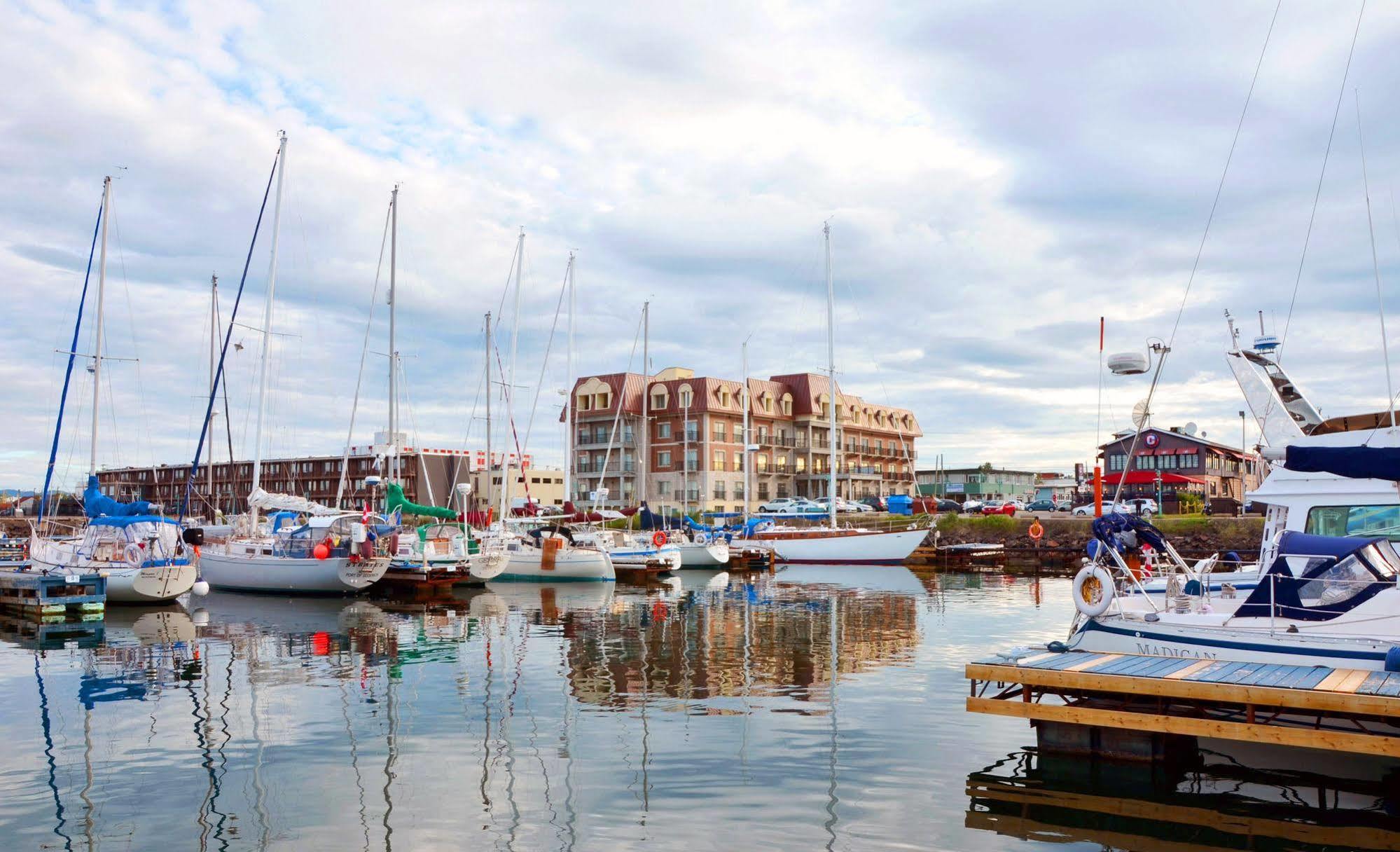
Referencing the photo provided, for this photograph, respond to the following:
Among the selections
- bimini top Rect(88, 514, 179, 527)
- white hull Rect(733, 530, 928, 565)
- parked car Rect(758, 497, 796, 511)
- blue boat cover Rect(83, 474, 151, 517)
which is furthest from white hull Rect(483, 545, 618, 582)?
parked car Rect(758, 497, 796, 511)

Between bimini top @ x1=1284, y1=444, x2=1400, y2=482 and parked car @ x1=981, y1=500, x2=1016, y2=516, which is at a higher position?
bimini top @ x1=1284, y1=444, x2=1400, y2=482

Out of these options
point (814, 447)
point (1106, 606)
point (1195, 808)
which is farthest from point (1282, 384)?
point (814, 447)

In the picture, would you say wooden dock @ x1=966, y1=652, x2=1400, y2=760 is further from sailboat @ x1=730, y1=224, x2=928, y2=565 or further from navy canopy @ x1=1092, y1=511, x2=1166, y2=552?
sailboat @ x1=730, y1=224, x2=928, y2=565

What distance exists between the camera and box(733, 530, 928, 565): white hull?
5072cm

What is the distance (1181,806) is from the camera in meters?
9.83

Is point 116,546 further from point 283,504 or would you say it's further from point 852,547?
point 852,547

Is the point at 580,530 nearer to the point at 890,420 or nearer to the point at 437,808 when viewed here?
the point at 437,808

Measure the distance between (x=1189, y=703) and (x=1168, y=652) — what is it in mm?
1829

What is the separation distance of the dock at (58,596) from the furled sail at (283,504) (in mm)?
10241

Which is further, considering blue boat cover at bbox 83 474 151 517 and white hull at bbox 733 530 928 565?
white hull at bbox 733 530 928 565

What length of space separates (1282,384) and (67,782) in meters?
17.6

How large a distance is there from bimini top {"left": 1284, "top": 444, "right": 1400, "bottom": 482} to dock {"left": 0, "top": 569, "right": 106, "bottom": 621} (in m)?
A: 28.3

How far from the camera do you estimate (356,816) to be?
379 inches

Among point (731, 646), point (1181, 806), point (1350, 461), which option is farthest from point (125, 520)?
point (1350, 461)
